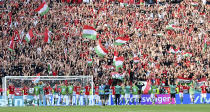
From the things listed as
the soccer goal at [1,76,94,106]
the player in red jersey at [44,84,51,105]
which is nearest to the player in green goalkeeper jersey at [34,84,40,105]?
the soccer goal at [1,76,94,106]

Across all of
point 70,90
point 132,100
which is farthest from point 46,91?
point 132,100

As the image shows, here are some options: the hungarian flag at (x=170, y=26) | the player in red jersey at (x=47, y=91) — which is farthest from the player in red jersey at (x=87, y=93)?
the hungarian flag at (x=170, y=26)

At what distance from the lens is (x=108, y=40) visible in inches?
2045

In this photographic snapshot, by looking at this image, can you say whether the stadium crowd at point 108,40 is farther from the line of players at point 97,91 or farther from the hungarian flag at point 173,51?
the line of players at point 97,91

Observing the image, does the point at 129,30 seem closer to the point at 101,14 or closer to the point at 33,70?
the point at 101,14

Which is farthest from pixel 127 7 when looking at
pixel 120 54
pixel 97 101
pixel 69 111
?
pixel 69 111

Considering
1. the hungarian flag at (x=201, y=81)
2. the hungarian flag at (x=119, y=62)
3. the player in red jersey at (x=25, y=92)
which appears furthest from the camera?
the hungarian flag at (x=201, y=81)

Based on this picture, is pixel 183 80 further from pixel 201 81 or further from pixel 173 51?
pixel 173 51

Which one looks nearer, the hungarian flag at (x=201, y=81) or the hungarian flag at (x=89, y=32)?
the hungarian flag at (x=89, y=32)

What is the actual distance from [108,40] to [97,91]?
1081cm

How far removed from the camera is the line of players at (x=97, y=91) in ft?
134

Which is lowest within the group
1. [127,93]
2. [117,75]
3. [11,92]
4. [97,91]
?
[127,93]

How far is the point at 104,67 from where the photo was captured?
47.8 meters

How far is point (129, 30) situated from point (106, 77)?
969 centimetres
